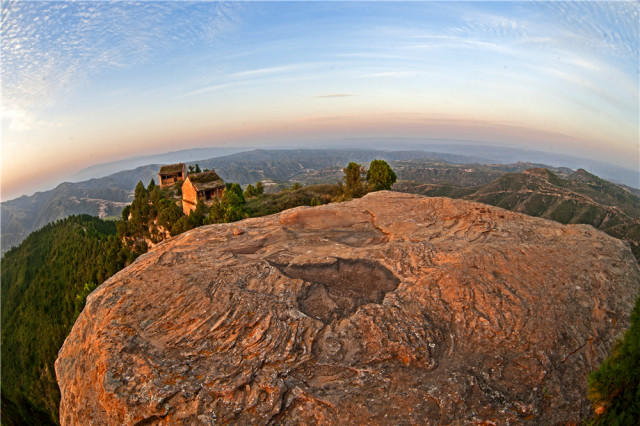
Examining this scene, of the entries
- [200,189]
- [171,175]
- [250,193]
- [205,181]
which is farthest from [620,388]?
[171,175]

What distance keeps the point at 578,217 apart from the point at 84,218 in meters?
152

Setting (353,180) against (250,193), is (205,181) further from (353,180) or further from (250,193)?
(353,180)

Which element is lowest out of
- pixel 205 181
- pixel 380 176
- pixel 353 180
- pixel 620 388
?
pixel 620 388

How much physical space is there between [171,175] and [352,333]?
68.7 m

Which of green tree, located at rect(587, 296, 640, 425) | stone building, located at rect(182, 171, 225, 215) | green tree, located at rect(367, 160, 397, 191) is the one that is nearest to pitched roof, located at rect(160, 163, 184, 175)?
stone building, located at rect(182, 171, 225, 215)

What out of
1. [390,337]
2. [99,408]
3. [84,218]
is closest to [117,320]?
[99,408]

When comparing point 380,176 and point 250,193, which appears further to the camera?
point 250,193

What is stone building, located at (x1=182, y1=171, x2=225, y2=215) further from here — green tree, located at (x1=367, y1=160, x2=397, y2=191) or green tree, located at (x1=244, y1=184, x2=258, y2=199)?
green tree, located at (x1=367, y1=160, x2=397, y2=191)

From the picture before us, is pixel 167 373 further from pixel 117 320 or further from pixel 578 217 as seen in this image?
pixel 578 217

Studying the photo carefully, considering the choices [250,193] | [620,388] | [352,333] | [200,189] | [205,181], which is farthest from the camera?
[250,193]

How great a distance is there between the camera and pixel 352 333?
32.4 ft

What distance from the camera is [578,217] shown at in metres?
93.3

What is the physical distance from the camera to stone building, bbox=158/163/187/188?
6750 cm

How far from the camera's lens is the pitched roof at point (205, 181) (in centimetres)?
5009
